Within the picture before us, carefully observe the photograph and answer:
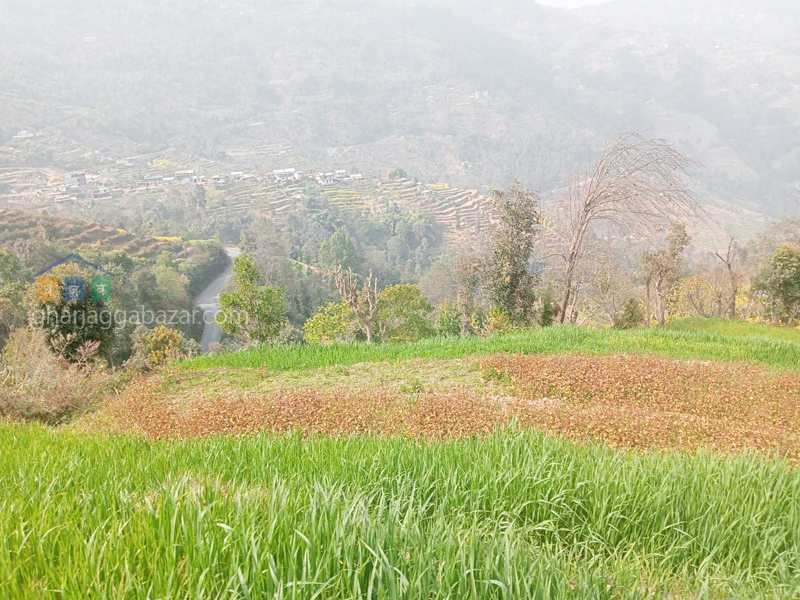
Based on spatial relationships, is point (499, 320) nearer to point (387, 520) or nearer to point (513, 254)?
point (513, 254)

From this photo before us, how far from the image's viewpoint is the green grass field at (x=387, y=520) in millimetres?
1349

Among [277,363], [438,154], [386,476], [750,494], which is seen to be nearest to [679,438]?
[750,494]

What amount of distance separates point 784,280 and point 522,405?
19.3m

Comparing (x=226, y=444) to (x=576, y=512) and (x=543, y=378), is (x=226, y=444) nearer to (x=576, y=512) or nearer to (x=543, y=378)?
(x=576, y=512)

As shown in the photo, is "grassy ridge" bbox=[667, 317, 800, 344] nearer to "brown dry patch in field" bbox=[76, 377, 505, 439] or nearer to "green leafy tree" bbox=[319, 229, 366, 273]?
"brown dry patch in field" bbox=[76, 377, 505, 439]

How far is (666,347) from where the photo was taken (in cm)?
1092

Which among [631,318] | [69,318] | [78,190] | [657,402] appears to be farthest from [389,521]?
[78,190]

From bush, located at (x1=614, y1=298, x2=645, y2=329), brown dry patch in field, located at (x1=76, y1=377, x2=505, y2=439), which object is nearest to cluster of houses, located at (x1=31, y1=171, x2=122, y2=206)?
bush, located at (x1=614, y1=298, x2=645, y2=329)

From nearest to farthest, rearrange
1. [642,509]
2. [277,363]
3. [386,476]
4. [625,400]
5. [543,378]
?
[642,509], [386,476], [625,400], [543,378], [277,363]

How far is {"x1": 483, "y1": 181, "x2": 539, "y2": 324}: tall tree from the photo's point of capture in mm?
15977

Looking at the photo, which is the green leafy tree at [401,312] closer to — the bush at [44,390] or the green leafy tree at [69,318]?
the green leafy tree at [69,318]

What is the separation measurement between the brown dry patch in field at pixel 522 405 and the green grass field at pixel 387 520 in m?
1.18

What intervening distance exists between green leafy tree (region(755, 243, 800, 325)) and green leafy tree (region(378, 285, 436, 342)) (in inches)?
550

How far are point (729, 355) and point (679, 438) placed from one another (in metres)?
6.52
